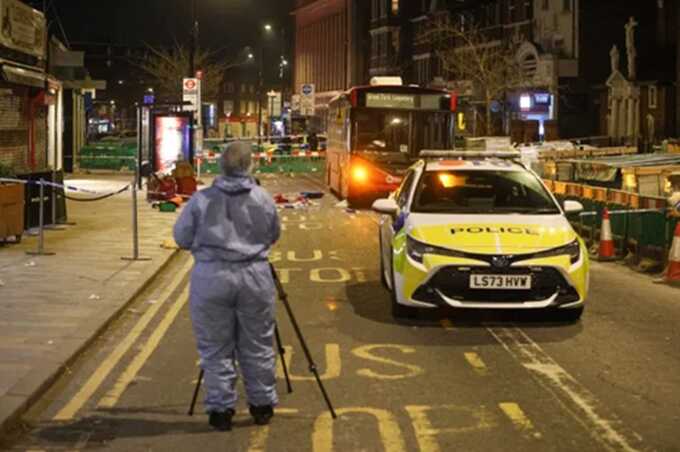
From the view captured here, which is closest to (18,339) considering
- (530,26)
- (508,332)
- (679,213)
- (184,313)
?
(184,313)

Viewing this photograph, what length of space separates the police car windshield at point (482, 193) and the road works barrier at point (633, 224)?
13.2 feet

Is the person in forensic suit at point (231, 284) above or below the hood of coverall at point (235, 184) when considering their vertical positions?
below

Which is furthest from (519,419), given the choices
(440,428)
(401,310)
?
(401,310)

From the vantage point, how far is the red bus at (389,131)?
2773 cm

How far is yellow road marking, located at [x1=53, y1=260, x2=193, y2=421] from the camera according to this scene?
7578mm

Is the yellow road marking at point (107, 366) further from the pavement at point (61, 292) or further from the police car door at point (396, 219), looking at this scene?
the police car door at point (396, 219)

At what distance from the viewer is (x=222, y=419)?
6.91 meters

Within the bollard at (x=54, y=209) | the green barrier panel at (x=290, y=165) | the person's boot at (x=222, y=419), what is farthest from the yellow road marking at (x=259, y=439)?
the green barrier panel at (x=290, y=165)

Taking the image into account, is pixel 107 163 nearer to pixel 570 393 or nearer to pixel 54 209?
pixel 54 209

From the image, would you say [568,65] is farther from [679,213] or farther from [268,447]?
[268,447]

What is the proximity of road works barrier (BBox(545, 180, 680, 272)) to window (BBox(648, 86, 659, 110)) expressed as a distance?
3298 cm

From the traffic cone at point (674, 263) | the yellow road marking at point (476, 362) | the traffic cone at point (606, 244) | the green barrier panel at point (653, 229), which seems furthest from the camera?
the traffic cone at point (606, 244)

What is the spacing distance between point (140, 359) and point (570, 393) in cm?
353

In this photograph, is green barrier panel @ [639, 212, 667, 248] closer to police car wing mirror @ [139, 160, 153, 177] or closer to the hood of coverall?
the hood of coverall
